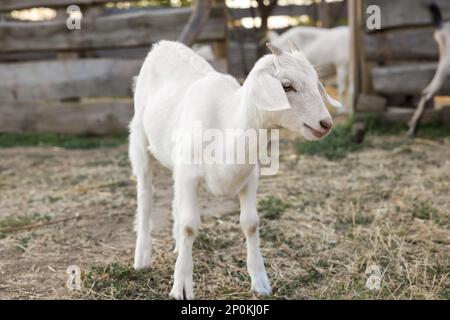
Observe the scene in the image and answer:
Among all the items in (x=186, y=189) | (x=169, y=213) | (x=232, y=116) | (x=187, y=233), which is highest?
(x=232, y=116)

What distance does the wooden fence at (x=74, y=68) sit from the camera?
26.1 ft

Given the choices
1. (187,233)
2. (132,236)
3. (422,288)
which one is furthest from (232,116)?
(132,236)

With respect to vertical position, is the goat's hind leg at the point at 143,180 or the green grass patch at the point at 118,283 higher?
the goat's hind leg at the point at 143,180

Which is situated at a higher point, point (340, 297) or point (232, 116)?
point (232, 116)

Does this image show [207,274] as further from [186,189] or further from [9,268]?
[9,268]

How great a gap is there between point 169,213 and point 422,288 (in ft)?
6.97

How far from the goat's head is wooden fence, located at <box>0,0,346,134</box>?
17.3 feet

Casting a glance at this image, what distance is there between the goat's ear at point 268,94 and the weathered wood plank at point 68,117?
544cm

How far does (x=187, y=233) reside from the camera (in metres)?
3.13

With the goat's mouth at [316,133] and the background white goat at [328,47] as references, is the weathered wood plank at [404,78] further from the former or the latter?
the goat's mouth at [316,133]

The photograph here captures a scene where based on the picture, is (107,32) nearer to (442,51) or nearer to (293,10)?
(442,51)

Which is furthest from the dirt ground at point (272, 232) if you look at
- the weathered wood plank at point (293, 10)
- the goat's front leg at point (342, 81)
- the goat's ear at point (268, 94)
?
the weathered wood plank at point (293, 10)

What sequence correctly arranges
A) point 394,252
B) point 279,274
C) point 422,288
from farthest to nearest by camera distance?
point 394,252
point 279,274
point 422,288

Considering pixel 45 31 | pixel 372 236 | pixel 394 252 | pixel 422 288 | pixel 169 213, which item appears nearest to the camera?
pixel 422 288
